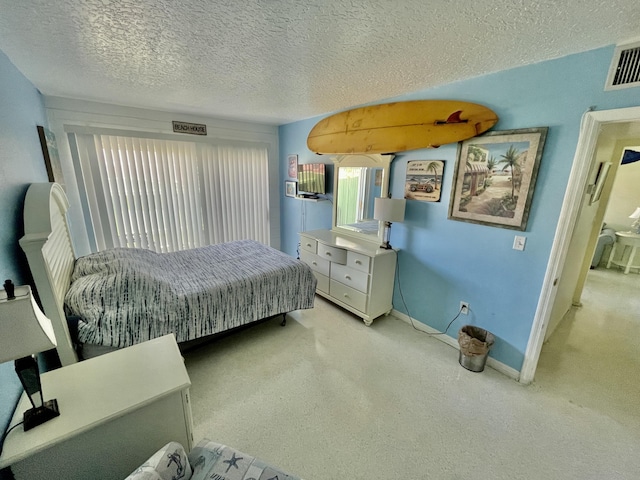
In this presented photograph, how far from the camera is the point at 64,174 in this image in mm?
2787

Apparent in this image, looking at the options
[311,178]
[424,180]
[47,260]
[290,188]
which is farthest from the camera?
[290,188]

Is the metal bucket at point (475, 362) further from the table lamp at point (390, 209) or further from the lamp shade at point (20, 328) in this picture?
the lamp shade at point (20, 328)

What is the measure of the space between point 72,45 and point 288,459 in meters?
2.77

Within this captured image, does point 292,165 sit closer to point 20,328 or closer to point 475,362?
point 475,362

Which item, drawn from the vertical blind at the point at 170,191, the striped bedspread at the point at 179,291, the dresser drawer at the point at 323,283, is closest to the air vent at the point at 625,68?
the striped bedspread at the point at 179,291

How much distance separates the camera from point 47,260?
4.49 ft

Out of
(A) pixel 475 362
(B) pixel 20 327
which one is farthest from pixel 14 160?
(A) pixel 475 362

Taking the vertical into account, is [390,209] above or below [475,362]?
above

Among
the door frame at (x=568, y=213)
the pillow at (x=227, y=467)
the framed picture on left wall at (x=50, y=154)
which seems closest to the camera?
the pillow at (x=227, y=467)

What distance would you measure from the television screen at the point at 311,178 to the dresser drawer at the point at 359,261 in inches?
48.1

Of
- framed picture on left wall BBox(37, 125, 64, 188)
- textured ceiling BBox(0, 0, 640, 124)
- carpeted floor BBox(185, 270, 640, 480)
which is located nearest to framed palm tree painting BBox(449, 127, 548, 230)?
textured ceiling BBox(0, 0, 640, 124)

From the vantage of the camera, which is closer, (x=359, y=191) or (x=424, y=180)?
(x=424, y=180)

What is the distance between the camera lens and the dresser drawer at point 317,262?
3.16m

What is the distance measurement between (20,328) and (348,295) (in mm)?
2500
